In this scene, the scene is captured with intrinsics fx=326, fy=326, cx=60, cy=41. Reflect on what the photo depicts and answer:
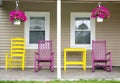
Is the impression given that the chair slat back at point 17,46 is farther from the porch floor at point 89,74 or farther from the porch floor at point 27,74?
the porch floor at point 89,74

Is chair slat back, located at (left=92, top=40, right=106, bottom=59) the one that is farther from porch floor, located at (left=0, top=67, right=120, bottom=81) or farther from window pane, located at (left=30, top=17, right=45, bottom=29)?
window pane, located at (left=30, top=17, right=45, bottom=29)

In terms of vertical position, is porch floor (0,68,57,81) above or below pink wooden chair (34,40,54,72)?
below

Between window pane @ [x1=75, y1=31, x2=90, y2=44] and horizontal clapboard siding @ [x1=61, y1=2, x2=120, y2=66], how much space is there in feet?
0.99

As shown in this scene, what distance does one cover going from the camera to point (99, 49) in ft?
35.8

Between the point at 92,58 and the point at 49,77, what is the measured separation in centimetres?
189

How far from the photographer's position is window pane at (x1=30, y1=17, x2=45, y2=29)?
11.4 metres

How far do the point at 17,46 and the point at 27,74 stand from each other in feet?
5.25

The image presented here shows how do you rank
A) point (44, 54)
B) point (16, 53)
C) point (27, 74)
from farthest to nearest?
point (16, 53), point (44, 54), point (27, 74)

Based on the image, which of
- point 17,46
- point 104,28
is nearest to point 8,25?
point 17,46

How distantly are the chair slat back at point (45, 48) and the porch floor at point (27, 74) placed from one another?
0.50 meters

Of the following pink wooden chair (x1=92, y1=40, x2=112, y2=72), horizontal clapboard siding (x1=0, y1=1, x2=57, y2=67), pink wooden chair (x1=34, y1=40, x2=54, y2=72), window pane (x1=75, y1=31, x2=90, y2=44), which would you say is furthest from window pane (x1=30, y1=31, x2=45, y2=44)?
pink wooden chair (x1=92, y1=40, x2=112, y2=72)

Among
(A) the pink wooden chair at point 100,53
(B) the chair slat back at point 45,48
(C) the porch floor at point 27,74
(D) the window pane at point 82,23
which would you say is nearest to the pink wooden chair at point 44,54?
(B) the chair slat back at point 45,48

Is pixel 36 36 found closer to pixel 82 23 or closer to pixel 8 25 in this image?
pixel 8 25

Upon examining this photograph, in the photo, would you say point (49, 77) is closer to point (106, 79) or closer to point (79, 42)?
point (106, 79)
